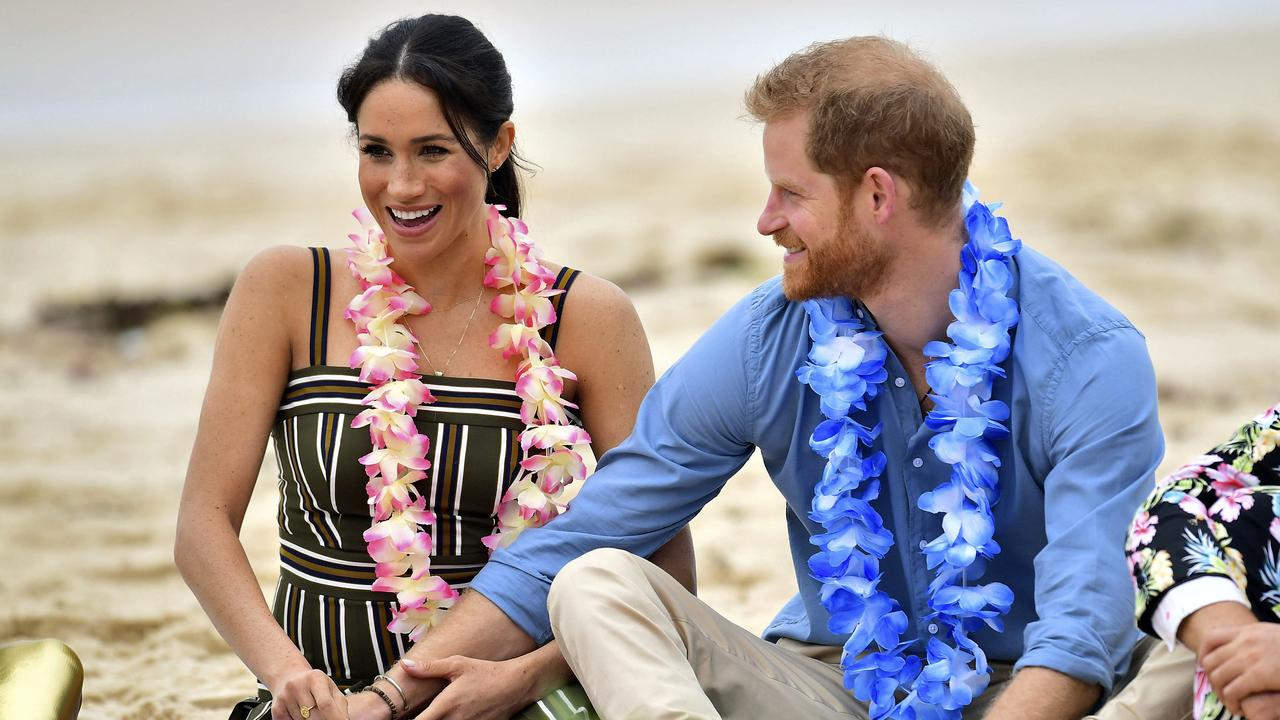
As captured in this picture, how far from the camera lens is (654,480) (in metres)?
3.15

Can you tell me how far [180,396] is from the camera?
9445 mm

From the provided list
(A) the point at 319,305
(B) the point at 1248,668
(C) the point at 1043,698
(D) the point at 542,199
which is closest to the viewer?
(B) the point at 1248,668

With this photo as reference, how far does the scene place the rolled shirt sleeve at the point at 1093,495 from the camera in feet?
8.64

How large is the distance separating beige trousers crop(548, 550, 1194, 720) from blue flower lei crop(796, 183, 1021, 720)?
109 millimetres

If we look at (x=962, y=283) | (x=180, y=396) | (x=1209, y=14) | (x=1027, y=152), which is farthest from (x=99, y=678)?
(x=1209, y=14)

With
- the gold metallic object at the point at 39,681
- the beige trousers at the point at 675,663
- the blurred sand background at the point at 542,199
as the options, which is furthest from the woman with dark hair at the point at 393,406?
the blurred sand background at the point at 542,199

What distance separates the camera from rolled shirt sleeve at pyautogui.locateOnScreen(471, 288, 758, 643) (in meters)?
3.14

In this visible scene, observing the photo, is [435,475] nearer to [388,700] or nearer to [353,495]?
[353,495]

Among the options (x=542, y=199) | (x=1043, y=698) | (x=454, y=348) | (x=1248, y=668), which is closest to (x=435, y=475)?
(x=454, y=348)

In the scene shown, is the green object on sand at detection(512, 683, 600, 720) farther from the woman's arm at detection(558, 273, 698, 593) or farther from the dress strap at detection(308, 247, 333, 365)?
the dress strap at detection(308, 247, 333, 365)

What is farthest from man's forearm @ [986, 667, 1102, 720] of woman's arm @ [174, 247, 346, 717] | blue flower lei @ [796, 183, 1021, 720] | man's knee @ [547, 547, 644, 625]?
woman's arm @ [174, 247, 346, 717]

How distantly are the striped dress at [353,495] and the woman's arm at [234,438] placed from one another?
0.07 m

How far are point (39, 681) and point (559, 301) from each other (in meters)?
1.35

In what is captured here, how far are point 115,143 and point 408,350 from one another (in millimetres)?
11986
